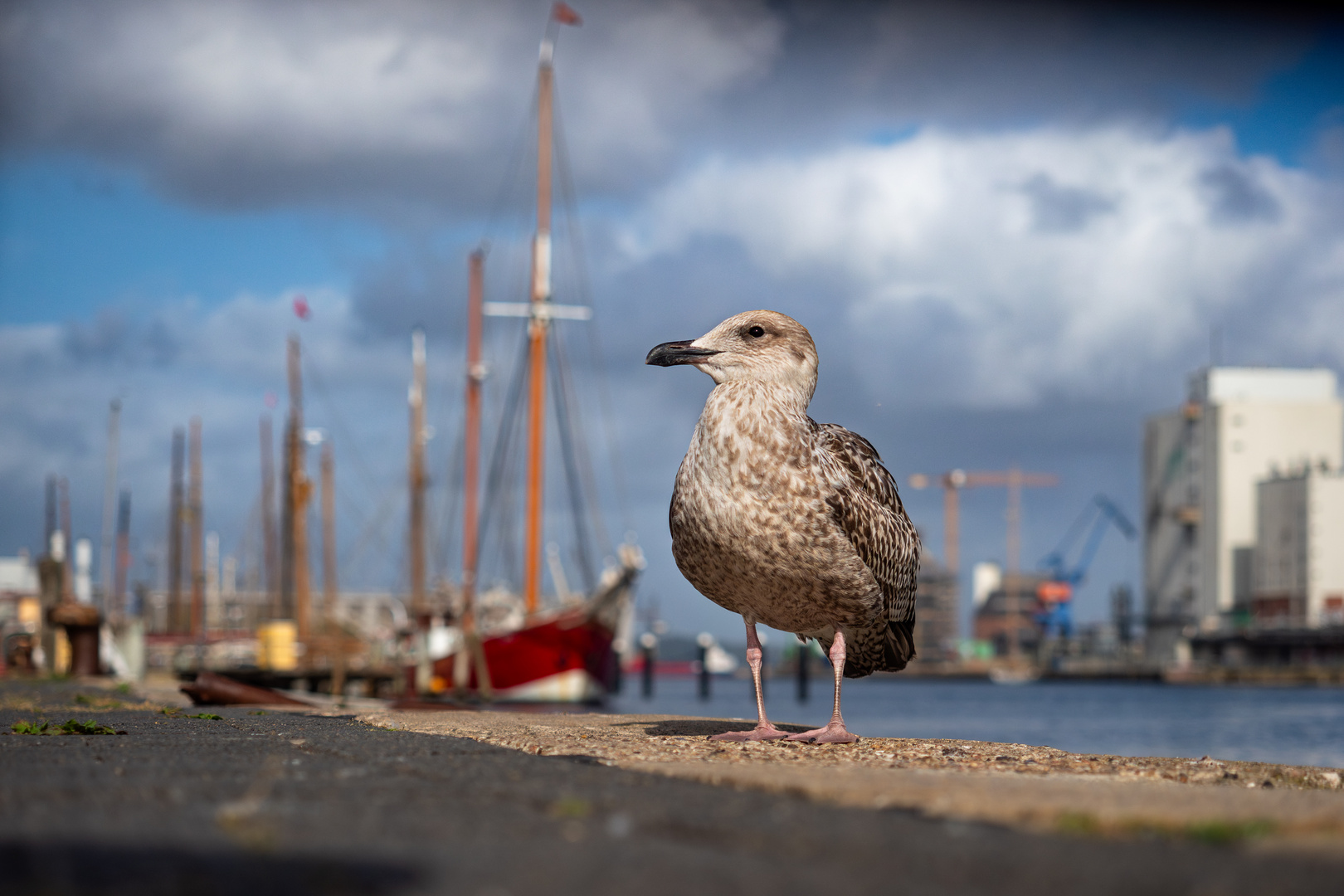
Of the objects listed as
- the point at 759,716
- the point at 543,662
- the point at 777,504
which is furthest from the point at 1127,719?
the point at 777,504

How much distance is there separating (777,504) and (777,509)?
0.03m

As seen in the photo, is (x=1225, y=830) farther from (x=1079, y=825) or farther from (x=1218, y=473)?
(x=1218, y=473)

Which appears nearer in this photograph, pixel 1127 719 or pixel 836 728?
pixel 836 728

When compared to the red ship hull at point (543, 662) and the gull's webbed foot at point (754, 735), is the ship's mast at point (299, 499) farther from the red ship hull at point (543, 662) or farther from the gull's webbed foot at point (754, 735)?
the gull's webbed foot at point (754, 735)

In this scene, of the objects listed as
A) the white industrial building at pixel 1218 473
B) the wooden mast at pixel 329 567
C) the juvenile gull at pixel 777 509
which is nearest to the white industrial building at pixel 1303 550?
the white industrial building at pixel 1218 473

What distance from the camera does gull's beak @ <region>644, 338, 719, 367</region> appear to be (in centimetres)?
752

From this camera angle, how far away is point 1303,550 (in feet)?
409

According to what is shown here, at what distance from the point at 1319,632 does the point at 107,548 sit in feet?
327

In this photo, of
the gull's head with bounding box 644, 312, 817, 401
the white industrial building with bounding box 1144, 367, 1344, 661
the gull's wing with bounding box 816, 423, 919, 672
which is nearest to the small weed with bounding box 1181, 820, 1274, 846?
the gull's wing with bounding box 816, 423, 919, 672

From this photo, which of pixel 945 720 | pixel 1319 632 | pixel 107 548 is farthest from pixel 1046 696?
pixel 107 548

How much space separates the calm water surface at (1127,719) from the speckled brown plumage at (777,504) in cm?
1489

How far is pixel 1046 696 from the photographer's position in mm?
103000

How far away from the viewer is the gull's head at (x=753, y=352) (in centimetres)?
744

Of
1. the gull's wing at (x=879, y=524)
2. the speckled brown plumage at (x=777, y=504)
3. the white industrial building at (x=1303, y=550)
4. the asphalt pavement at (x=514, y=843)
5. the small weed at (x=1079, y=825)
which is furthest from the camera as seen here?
the white industrial building at (x=1303, y=550)
